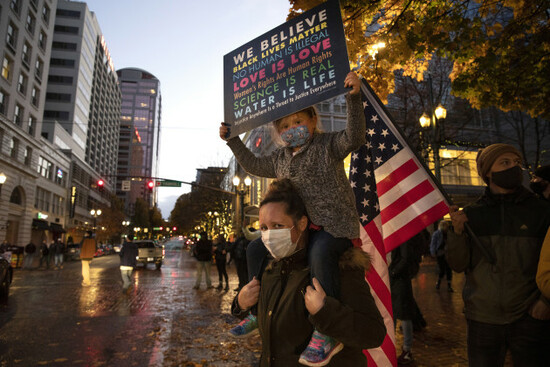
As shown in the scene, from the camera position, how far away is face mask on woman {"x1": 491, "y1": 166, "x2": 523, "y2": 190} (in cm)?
279

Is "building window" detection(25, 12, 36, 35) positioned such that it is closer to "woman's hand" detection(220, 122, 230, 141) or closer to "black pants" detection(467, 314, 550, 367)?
"woman's hand" detection(220, 122, 230, 141)

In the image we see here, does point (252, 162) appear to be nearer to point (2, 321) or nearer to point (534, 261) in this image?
point (534, 261)

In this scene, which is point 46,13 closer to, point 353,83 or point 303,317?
point 353,83

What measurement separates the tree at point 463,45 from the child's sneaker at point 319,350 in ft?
13.4

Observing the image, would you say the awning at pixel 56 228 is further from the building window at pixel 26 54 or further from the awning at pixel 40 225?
the building window at pixel 26 54

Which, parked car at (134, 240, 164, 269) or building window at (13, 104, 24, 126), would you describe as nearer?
parked car at (134, 240, 164, 269)

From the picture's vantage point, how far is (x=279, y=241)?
1961 mm

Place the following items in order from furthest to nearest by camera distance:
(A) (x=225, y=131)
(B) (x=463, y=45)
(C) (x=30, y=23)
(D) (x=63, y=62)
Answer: (D) (x=63, y=62) → (C) (x=30, y=23) → (B) (x=463, y=45) → (A) (x=225, y=131)

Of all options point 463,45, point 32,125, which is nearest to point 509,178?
point 463,45

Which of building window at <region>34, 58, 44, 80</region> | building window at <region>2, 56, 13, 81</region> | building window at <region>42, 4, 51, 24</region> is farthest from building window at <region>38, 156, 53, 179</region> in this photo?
building window at <region>42, 4, 51, 24</region>

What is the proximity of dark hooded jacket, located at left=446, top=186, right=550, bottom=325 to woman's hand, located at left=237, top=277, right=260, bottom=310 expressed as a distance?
1749 mm

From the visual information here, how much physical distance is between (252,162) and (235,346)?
4.59 meters

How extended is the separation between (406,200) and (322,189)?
4.98ft

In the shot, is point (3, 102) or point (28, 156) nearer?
point (3, 102)
